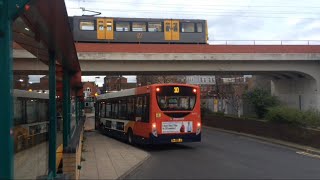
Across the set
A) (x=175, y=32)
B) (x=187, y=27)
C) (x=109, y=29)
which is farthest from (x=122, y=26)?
(x=187, y=27)

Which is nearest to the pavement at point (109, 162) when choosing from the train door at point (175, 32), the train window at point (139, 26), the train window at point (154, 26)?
the train window at point (139, 26)

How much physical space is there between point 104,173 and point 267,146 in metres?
11.3

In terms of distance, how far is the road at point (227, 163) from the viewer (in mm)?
12719

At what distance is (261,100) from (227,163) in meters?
20.6

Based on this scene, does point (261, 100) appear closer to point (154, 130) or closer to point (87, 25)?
point (87, 25)

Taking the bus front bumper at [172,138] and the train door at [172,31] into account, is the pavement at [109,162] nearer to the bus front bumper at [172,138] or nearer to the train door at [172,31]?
the bus front bumper at [172,138]

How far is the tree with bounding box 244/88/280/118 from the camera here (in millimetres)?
34875

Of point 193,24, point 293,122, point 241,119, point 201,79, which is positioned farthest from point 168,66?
point 201,79

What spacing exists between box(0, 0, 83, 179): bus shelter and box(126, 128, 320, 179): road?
385 cm

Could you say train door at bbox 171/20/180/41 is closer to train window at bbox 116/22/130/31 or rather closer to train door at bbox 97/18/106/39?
train window at bbox 116/22/130/31

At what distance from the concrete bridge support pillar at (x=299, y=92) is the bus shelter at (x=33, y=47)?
32397mm

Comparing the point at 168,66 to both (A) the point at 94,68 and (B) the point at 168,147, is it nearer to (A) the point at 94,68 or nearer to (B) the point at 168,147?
(A) the point at 94,68

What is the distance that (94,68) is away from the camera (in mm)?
35406

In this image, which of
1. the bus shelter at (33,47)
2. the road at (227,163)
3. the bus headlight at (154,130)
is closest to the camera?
the bus shelter at (33,47)
